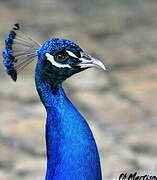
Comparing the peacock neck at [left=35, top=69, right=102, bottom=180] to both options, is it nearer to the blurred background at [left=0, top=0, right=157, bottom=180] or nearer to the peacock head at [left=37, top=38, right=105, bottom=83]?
the peacock head at [left=37, top=38, right=105, bottom=83]

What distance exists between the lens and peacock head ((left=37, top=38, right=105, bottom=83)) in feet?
7.25

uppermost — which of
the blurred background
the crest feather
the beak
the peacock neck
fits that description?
the blurred background

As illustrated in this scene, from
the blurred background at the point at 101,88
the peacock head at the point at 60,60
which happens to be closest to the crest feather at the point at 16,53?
the peacock head at the point at 60,60

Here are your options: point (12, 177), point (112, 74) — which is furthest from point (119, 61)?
point (12, 177)

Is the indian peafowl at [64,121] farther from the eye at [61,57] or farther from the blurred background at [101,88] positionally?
the blurred background at [101,88]

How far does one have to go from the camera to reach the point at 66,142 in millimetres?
2209

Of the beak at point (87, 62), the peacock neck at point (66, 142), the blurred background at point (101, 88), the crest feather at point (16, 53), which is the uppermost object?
the blurred background at point (101, 88)

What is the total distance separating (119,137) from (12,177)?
0.69 meters

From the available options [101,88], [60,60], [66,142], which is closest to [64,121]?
[66,142]

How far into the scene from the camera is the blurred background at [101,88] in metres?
3.84

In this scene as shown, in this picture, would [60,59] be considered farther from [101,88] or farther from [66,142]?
[101,88]

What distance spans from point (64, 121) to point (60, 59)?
0.62 feet

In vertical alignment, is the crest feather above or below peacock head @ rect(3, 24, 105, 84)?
above

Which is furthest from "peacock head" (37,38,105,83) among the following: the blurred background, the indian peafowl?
the blurred background
